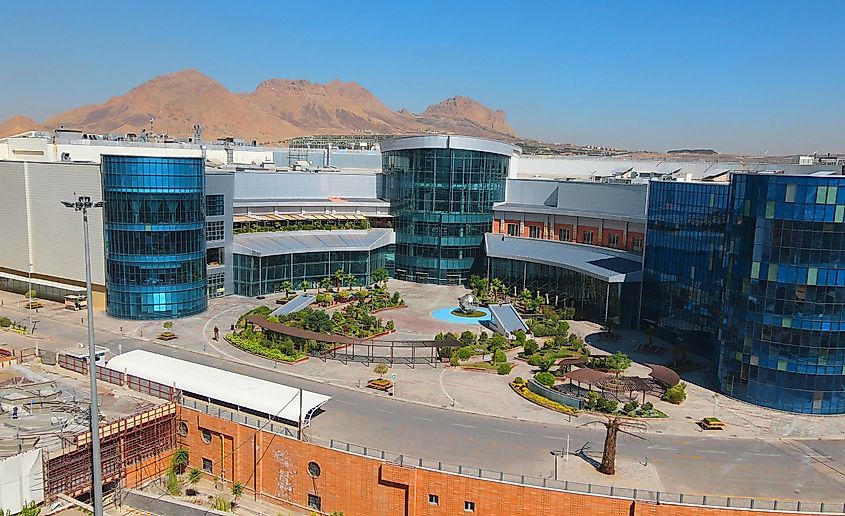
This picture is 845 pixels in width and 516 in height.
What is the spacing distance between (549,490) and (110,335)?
118ft

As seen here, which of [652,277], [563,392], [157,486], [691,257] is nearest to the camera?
[157,486]

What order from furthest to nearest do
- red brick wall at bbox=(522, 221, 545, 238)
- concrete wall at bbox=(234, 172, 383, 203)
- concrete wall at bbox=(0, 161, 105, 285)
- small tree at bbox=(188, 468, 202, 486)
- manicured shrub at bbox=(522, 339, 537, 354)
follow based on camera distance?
concrete wall at bbox=(234, 172, 383, 203) → red brick wall at bbox=(522, 221, 545, 238) → concrete wall at bbox=(0, 161, 105, 285) → manicured shrub at bbox=(522, 339, 537, 354) → small tree at bbox=(188, 468, 202, 486)

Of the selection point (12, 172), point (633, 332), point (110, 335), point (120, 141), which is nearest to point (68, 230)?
point (12, 172)

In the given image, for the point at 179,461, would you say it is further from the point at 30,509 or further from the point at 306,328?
the point at 306,328

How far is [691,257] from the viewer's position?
49281 millimetres

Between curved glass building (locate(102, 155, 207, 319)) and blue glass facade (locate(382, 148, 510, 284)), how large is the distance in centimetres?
2358

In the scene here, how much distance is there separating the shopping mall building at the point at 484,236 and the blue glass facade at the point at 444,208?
0.17 metres

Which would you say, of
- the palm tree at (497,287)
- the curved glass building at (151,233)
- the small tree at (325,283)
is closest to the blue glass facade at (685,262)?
the palm tree at (497,287)

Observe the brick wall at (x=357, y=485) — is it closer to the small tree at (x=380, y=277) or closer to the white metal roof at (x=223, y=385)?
the white metal roof at (x=223, y=385)

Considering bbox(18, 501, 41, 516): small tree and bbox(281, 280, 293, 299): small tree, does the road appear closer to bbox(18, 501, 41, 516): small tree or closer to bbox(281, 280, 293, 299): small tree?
bbox(18, 501, 41, 516): small tree

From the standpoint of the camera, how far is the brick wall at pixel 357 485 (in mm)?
26156

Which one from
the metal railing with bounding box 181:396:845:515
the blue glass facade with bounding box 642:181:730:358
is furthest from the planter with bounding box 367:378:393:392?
the blue glass facade with bounding box 642:181:730:358

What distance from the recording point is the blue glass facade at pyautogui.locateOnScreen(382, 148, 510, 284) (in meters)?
70.8

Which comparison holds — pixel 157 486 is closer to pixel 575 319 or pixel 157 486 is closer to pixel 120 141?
pixel 575 319
